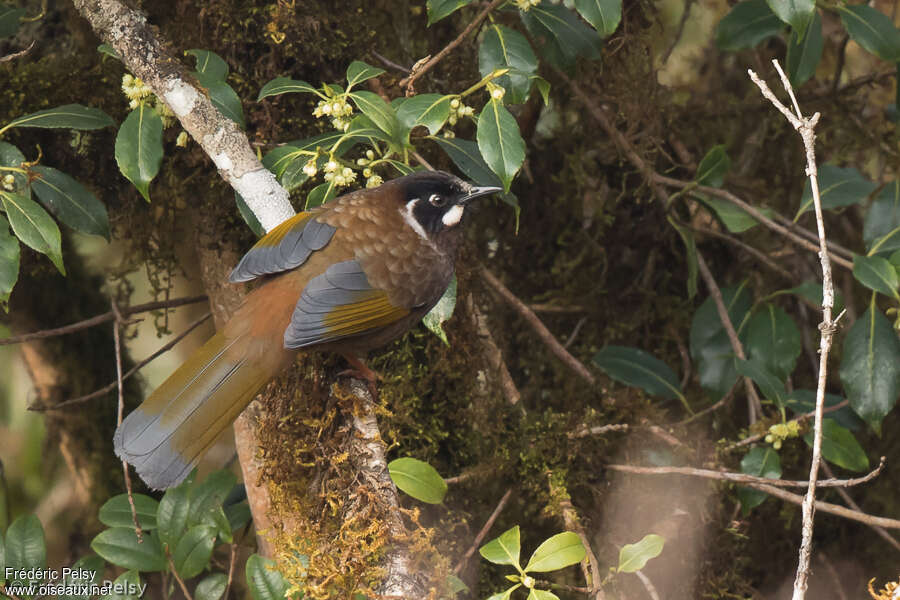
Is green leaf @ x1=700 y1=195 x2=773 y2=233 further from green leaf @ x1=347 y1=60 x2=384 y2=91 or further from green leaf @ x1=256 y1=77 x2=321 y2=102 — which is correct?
green leaf @ x1=256 y1=77 x2=321 y2=102

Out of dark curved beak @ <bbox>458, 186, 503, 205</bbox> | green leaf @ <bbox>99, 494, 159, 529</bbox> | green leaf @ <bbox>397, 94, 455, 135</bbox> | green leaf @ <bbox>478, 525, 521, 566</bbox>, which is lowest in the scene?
green leaf @ <bbox>99, 494, 159, 529</bbox>

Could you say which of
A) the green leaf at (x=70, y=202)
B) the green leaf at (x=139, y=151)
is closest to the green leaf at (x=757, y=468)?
the green leaf at (x=139, y=151)

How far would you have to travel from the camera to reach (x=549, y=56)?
2.78m

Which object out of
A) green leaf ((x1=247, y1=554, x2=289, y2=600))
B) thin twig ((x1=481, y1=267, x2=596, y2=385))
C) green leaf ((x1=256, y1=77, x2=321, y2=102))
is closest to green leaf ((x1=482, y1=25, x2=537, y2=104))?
green leaf ((x1=256, y1=77, x2=321, y2=102))

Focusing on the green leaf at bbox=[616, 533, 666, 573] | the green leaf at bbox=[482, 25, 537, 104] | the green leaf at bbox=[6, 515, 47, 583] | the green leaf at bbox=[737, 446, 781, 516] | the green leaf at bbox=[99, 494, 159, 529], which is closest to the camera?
the green leaf at bbox=[616, 533, 666, 573]

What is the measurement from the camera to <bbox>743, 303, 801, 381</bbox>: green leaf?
9.96 feet

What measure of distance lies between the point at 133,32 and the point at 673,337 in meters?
2.29

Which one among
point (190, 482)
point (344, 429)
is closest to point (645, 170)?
point (344, 429)

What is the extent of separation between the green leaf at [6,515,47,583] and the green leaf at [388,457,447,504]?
1.07 metres

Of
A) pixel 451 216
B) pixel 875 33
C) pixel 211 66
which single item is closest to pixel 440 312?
pixel 451 216

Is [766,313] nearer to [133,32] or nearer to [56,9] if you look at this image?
[133,32]

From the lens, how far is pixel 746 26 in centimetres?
302

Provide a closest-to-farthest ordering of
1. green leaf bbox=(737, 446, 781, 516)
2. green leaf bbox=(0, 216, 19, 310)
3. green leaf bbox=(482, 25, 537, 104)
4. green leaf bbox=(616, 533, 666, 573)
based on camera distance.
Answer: green leaf bbox=(0, 216, 19, 310) < green leaf bbox=(616, 533, 666, 573) < green leaf bbox=(482, 25, 537, 104) < green leaf bbox=(737, 446, 781, 516)

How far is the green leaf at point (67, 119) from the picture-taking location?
2453 mm
